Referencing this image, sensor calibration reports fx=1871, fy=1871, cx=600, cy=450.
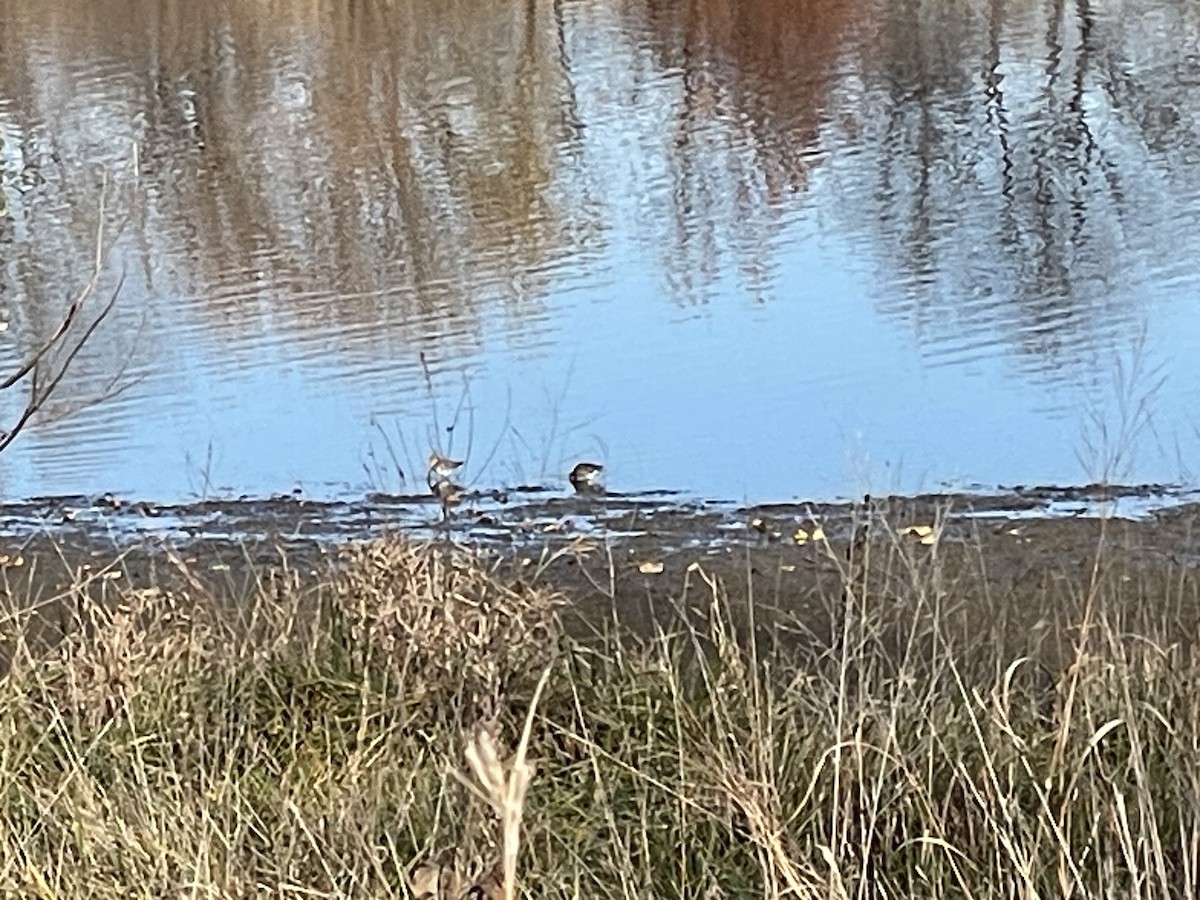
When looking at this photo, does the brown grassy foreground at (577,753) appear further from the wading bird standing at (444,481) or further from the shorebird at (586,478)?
the shorebird at (586,478)

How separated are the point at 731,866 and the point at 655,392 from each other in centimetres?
589

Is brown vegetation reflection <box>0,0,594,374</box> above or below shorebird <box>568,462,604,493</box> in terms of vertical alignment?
above

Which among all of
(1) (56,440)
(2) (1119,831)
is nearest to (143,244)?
(1) (56,440)

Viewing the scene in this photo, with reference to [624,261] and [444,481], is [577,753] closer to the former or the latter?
[444,481]

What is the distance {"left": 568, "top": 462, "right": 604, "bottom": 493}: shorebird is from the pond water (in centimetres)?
15

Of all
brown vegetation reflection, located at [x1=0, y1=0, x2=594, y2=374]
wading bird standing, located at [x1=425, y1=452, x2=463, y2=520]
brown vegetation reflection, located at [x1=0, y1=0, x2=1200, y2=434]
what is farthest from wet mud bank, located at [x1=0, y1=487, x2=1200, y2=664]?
brown vegetation reflection, located at [x1=0, y1=0, x2=594, y2=374]

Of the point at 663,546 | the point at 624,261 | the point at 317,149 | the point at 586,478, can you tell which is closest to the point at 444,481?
the point at 586,478

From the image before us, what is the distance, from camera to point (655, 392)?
9.16m

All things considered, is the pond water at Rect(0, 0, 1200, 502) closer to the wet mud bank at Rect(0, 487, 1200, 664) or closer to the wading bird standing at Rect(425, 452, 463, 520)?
the wading bird standing at Rect(425, 452, 463, 520)

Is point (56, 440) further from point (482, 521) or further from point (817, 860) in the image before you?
point (817, 860)

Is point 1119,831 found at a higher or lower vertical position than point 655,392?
higher

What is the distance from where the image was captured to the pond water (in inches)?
330

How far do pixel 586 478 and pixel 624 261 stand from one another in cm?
412

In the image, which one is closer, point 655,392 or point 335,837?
point 335,837
